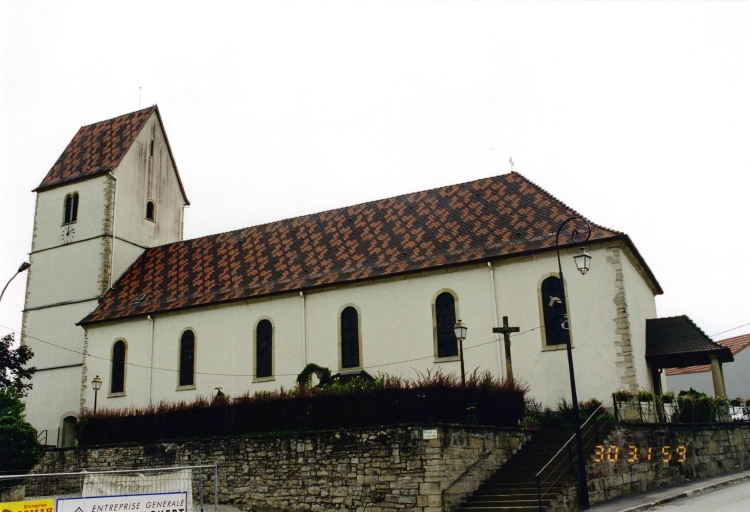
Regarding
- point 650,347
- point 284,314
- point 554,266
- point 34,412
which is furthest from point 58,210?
point 650,347

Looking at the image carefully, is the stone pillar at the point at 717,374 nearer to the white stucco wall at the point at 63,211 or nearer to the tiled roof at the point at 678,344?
the tiled roof at the point at 678,344

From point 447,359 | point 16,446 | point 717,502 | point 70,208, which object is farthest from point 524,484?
point 70,208

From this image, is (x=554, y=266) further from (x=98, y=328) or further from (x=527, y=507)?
(x=98, y=328)

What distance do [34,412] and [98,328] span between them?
533cm

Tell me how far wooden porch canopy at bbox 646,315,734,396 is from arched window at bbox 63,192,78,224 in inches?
1070

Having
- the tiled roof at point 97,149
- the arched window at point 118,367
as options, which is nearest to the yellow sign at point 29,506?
the arched window at point 118,367

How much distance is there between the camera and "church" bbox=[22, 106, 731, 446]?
2447cm

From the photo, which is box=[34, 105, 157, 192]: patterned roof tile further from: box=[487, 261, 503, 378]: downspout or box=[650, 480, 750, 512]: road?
box=[650, 480, 750, 512]: road

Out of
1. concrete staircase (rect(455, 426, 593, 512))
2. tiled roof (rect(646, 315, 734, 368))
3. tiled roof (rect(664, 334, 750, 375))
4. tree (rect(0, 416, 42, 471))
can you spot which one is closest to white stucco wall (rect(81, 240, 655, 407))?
tiled roof (rect(646, 315, 734, 368))

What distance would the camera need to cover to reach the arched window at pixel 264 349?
29.1 m

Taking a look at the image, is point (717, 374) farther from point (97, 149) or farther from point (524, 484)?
point (97, 149)

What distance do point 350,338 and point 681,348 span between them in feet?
37.8

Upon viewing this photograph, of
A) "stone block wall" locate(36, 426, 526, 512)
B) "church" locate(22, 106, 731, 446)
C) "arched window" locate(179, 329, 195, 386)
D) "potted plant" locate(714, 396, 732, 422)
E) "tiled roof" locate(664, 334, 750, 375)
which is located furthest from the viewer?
"tiled roof" locate(664, 334, 750, 375)

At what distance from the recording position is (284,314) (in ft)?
95.6
